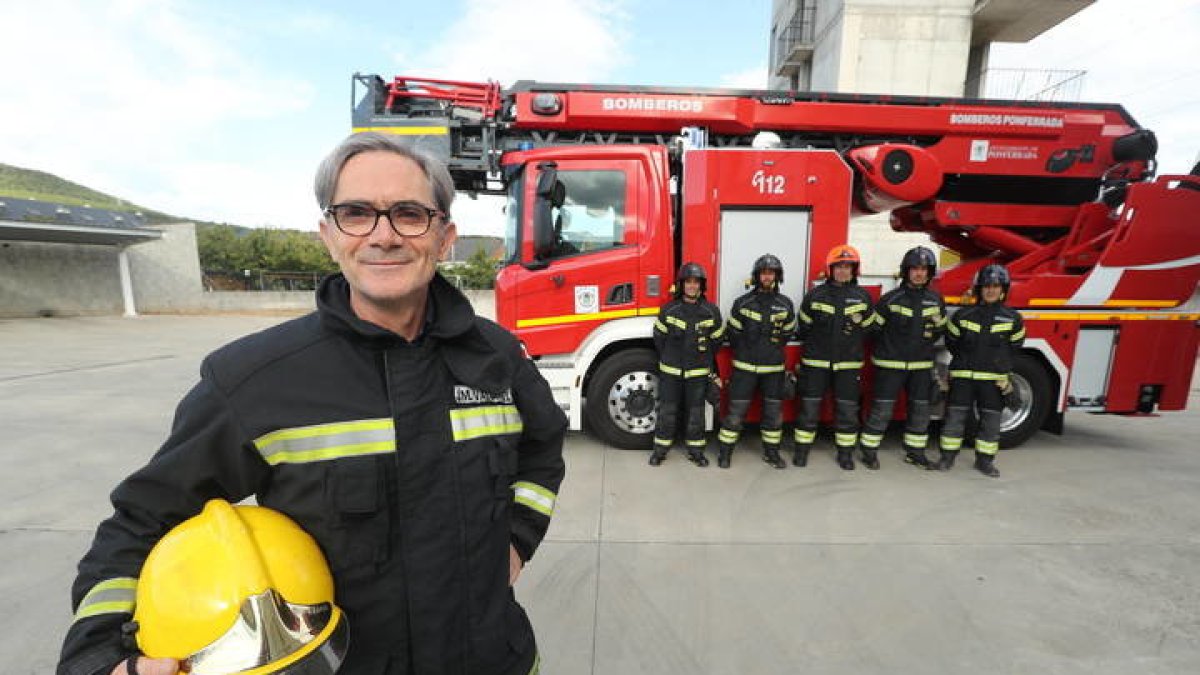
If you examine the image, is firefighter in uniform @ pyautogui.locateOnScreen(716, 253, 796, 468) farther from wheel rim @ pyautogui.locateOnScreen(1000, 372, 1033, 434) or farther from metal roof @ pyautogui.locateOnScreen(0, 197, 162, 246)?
metal roof @ pyautogui.locateOnScreen(0, 197, 162, 246)

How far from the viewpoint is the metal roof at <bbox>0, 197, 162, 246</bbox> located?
15320mm

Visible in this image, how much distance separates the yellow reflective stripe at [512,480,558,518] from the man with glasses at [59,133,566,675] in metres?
0.19

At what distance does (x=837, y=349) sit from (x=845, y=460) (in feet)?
2.96

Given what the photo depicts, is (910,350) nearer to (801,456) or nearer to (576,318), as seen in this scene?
(801,456)

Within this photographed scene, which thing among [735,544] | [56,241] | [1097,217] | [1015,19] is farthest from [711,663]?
[56,241]

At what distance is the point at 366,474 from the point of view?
3.20ft

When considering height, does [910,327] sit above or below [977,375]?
above

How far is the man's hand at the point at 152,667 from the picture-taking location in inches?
30.6

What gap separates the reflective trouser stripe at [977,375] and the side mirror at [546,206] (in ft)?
11.2

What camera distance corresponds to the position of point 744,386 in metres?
4.03

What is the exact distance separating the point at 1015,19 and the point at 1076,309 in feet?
40.5

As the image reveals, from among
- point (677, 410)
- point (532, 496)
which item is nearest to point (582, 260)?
point (677, 410)

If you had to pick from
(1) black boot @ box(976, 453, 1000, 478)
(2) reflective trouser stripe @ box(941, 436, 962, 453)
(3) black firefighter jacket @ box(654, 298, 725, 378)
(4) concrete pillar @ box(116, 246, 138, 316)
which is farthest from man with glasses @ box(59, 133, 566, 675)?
(4) concrete pillar @ box(116, 246, 138, 316)

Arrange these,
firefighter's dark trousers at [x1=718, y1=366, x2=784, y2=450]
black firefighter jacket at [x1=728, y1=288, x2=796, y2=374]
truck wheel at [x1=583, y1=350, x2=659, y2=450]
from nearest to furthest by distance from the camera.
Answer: black firefighter jacket at [x1=728, y1=288, x2=796, y2=374] → firefighter's dark trousers at [x1=718, y1=366, x2=784, y2=450] → truck wheel at [x1=583, y1=350, x2=659, y2=450]
